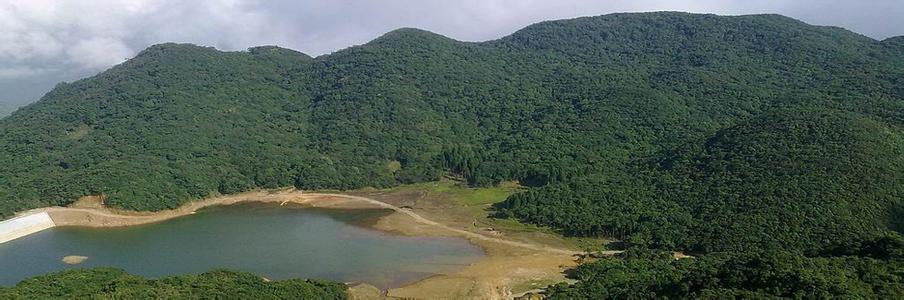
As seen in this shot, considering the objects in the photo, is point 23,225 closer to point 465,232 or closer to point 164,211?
point 164,211

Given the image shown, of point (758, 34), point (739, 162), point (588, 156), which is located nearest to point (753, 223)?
point (739, 162)

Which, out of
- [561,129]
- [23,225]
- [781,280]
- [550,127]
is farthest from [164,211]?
[781,280]

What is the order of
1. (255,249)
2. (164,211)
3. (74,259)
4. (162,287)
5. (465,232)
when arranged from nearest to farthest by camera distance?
(162,287) → (74,259) → (255,249) → (465,232) → (164,211)

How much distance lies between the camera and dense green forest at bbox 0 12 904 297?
69125 millimetres

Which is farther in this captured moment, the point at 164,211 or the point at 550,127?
the point at 550,127

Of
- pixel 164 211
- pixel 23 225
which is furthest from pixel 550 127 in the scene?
pixel 23 225

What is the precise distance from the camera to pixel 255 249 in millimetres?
73375

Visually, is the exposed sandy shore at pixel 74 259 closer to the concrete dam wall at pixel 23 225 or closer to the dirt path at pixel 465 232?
the concrete dam wall at pixel 23 225

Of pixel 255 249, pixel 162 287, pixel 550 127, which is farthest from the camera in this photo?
pixel 550 127

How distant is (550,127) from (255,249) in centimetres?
5824

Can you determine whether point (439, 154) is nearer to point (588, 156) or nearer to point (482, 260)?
point (588, 156)

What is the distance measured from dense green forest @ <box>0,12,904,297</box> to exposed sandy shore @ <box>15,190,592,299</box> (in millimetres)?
2436

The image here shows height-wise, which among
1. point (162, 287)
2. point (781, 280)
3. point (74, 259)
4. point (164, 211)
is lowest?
point (74, 259)

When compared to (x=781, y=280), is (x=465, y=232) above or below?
below
